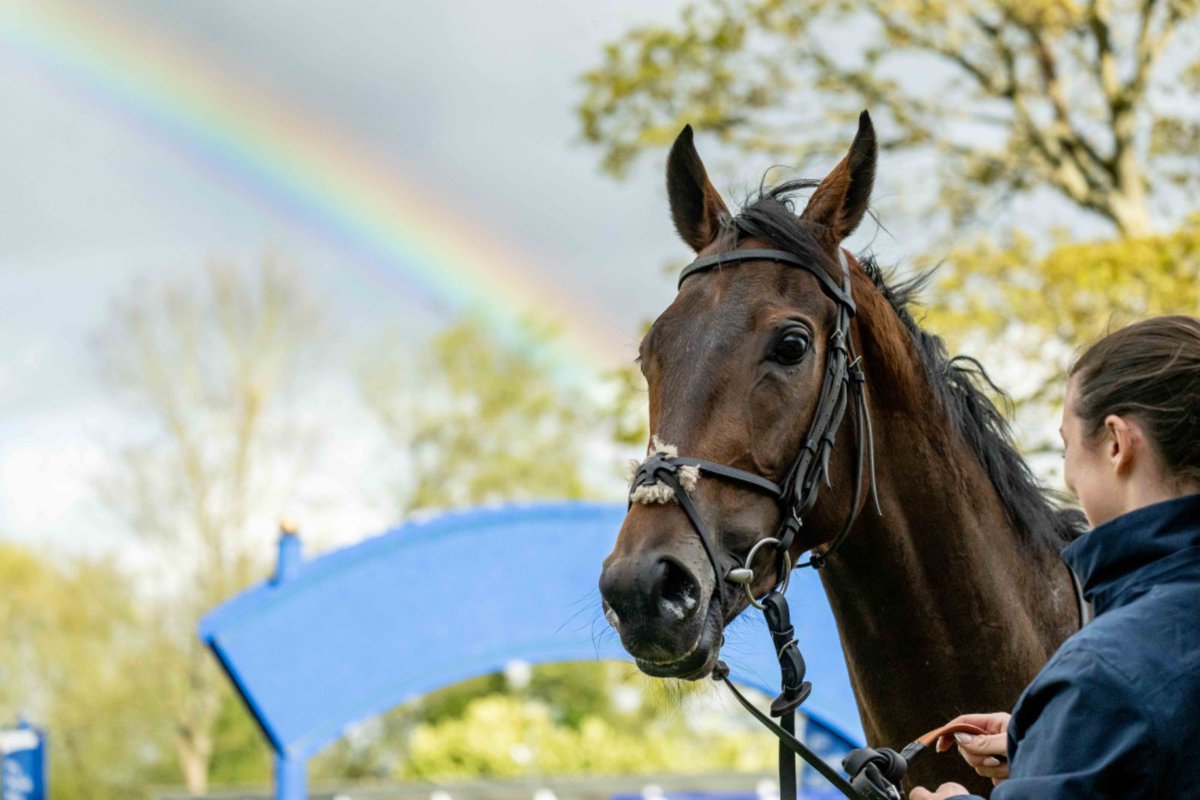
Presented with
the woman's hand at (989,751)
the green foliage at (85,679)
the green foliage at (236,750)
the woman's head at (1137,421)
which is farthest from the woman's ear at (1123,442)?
the green foliage at (236,750)

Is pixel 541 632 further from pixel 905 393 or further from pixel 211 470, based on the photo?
pixel 211 470

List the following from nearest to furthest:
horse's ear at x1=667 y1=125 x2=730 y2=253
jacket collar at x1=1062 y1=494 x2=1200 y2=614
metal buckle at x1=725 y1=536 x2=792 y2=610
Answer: jacket collar at x1=1062 y1=494 x2=1200 y2=614, metal buckle at x1=725 y1=536 x2=792 y2=610, horse's ear at x1=667 y1=125 x2=730 y2=253

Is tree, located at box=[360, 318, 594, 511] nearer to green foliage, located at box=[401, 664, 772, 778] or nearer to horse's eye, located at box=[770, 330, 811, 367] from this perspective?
green foliage, located at box=[401, 664, 772, 778]

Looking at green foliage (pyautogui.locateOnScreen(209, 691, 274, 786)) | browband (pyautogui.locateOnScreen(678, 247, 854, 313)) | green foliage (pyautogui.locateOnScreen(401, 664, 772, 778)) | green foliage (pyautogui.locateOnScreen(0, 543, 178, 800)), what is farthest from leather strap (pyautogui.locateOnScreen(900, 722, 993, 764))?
green foliage (pyautogui.locateOnScreen(209, 691, 274, 786))

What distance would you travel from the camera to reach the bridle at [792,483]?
7.90 ft

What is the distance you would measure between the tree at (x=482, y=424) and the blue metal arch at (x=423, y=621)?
20405 millimetres

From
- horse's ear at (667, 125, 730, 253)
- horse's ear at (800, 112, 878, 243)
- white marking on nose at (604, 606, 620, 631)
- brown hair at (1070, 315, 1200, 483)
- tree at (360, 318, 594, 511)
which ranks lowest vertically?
white marking on nose at (604, 606, 620, 631)

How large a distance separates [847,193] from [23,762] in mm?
8234

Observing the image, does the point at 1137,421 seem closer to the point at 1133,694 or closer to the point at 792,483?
the point at 1133,694

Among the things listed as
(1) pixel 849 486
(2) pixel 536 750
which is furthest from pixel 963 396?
(2) pixel 536 750

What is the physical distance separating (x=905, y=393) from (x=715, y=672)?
0.84m

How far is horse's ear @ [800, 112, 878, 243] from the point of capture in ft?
9.46

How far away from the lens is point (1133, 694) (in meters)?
1.50

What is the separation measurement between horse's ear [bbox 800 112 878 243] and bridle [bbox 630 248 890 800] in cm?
13
